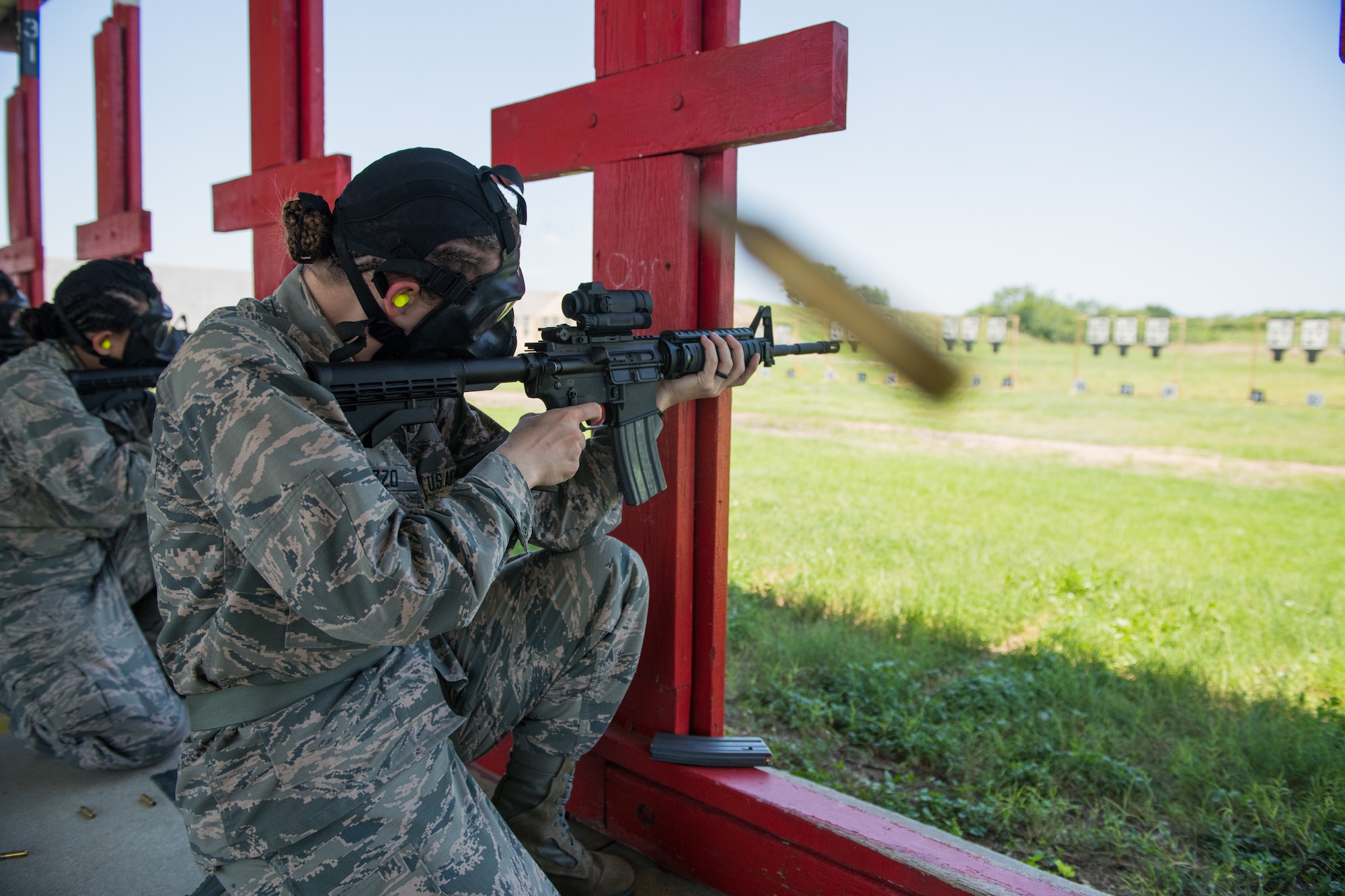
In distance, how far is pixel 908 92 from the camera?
13547 millimetres

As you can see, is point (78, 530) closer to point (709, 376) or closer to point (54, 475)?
point (54, 475)

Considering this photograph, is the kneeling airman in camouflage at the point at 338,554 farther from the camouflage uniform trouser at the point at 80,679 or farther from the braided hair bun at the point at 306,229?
the camouflage uniform trouser at the point at 80,679

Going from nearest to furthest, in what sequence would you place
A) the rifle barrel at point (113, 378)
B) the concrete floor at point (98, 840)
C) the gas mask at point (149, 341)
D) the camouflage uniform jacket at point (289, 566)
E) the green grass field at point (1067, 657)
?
the camouflage uniform jacket at point (289, 566)
the concrete floor at point (98, 840)
the green grass field at point (1067, 657)
the rifle barrel at point (113, 378)
the gas mask at point (149, 341)

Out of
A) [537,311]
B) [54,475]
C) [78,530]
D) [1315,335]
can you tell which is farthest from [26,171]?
[1315,335]

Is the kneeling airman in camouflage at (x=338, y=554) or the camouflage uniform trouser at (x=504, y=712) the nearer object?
the kneeling airman in camouflage at (x=338, y=554)

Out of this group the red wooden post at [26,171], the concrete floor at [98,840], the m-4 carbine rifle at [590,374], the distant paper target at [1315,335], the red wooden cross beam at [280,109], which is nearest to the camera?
the m-4 carbine rifle at [590,374]

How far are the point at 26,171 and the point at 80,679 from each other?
719 cm

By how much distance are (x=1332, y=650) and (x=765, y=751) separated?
9.78ft

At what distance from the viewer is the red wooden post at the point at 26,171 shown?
25.2 feet

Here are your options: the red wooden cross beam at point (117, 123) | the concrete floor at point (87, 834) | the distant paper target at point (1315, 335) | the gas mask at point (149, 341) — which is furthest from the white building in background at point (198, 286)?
the distant paper target at point (1315, 335)

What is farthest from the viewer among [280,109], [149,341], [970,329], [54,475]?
[970,329]

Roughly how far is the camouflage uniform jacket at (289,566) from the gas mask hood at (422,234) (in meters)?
0.14

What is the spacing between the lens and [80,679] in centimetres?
312

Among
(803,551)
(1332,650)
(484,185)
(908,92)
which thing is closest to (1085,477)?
(803,551)
